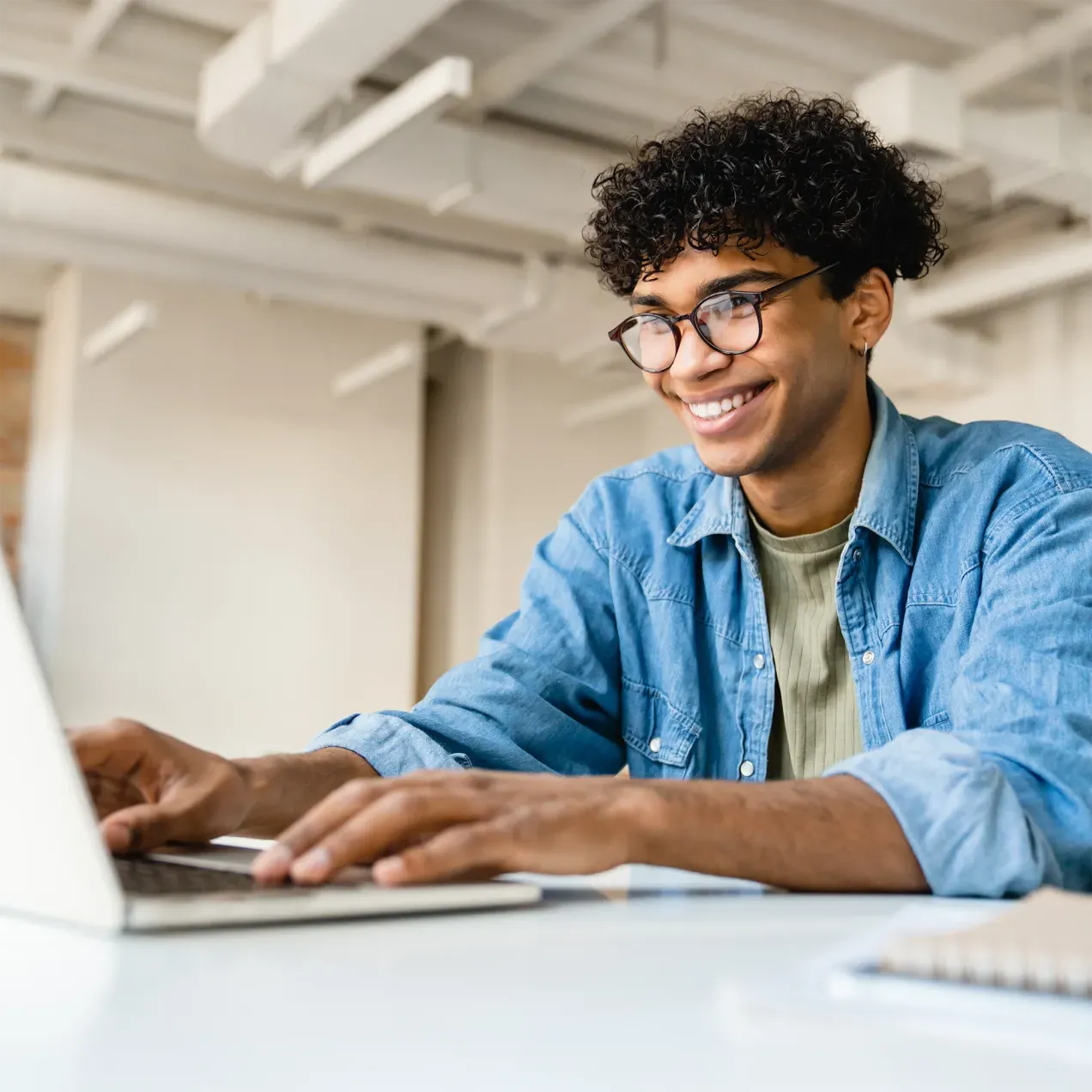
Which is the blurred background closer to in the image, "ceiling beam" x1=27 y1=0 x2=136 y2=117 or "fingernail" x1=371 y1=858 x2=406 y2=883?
"ceiling beam" x1=27 y1=0 x2=136 y2=117

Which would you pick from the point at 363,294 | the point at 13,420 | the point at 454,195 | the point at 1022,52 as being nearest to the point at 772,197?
the point at 454,195

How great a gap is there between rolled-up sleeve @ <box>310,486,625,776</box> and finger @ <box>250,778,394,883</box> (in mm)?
482

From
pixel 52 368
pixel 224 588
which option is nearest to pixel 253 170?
pixel 52 368

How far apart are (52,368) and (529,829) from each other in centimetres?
588

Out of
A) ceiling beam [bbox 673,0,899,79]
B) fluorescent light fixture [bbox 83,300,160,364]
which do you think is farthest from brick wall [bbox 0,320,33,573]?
ceiling beam [bbox 673,0,899,79]

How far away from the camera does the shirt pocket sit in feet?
4.85

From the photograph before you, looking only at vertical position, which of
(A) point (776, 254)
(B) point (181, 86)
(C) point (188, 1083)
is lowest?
(C) point (188, 1083)

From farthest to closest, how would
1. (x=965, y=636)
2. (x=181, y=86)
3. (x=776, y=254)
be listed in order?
(x=181, y=86) → (x=776, y=254) → (x=965, y=636)

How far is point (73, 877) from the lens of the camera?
2.11ft

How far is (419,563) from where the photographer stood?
7.30m

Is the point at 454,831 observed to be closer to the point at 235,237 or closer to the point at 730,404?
the point at 730,404

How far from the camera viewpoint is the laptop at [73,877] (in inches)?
24.8

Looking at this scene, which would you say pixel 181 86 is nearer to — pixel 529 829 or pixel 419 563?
pixel 419 563

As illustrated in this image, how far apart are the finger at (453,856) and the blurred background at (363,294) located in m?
2.92
